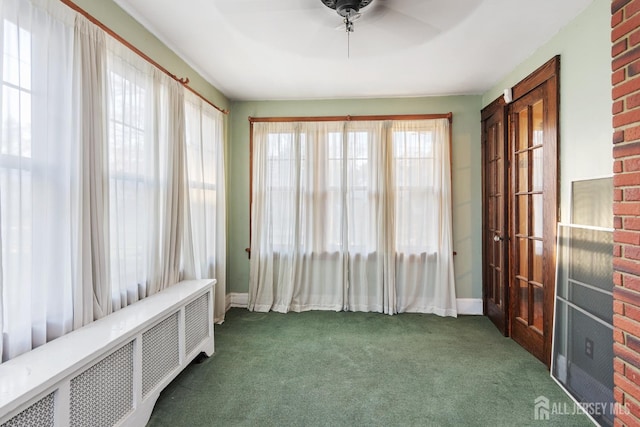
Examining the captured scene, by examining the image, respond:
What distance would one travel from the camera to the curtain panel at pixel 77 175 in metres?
1.38

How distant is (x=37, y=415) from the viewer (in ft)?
3.89

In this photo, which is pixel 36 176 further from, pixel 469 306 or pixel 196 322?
pixel 469 306

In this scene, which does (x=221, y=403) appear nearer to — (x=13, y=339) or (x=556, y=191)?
(x=13, y=339)

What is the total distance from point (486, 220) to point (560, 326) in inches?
61.6

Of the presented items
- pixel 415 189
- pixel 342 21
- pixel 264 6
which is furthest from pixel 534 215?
pixel 264 6

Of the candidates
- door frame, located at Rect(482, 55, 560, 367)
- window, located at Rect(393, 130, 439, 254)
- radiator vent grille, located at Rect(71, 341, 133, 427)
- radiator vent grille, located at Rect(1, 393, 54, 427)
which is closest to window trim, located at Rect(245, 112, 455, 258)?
window, located at Rect(393, 130, 439, 254)

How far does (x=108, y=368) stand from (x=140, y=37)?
7.32 ft

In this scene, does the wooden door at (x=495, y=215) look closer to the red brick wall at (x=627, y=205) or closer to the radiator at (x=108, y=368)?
the red brick wall at (x=627, y=205)

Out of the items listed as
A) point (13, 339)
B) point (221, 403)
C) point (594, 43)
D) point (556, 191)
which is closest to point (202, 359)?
point (221, 403)

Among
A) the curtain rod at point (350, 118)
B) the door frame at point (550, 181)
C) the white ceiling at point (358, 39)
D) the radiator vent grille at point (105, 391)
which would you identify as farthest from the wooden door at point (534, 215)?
the radiator vent grille at point (105, 391)

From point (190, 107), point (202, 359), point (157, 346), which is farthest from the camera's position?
point (190, 107)

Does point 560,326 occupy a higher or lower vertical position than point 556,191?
lower

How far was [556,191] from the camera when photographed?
2.33 m

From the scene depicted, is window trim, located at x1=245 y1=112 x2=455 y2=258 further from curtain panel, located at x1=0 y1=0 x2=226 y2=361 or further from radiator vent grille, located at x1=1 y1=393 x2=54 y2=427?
radiator vent grille, located at x1=1 y1=393 x2=54 y2=427
